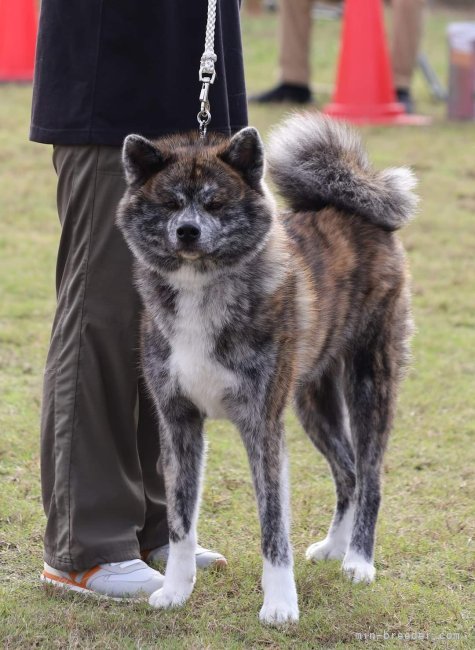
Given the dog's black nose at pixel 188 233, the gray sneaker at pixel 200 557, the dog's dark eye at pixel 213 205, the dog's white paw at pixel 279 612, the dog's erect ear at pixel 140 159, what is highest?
the dog's erect ear at pixel 140 159

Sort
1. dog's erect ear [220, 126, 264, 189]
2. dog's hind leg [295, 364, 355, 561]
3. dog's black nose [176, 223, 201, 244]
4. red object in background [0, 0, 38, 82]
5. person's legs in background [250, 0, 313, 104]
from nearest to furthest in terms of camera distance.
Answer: dog's black nose [176, 223, 201, 244], dog's erect ear [220, 126, 264, 189], dog's hind leg [295, 364, 355, 561], person's legs in background [250, 0, 313, 104], red object in background [0, 0, 38, 82]

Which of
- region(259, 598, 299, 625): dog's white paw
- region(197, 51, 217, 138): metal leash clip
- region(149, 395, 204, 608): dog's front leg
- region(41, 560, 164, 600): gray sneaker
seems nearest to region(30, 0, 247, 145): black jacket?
region(197, 51, 217, 138): metal leash clip

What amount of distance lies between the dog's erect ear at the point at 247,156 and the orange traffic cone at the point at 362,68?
6205 millimetres

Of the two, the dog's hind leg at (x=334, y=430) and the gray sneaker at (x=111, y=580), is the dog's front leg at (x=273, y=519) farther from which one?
the dog's hind leg at (x=334, y=430)

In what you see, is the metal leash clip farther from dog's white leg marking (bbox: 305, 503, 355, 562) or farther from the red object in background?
the red object in background

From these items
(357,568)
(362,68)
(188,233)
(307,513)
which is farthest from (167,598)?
(362,68)

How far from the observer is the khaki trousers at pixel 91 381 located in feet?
10.1

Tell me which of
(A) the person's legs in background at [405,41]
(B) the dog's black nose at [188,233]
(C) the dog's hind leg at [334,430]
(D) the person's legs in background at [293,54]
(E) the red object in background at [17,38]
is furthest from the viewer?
(E) the red object in background at [17,38]

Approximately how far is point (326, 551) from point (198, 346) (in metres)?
1.00

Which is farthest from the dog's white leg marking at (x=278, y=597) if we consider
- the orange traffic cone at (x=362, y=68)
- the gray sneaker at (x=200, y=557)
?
the orange traffic cone at (x=362, y=68)

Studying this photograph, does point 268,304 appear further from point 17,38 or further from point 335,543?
point 17,38

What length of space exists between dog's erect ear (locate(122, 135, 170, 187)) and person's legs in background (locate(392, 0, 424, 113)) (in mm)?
7169

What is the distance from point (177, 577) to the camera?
312 cm

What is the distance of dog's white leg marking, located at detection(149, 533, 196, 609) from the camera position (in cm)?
312
